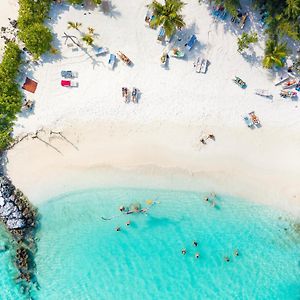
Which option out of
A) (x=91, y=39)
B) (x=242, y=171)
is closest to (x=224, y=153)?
(x=242, y=171)

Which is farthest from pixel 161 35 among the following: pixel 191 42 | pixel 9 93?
pixel 9 93

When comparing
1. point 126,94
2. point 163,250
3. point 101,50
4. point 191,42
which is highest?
point 191,42

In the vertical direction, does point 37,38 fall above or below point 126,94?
above

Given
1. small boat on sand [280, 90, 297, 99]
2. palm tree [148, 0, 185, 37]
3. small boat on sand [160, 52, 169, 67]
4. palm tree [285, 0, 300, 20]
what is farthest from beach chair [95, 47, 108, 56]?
small boat on sand [280, 90, 297, 99]

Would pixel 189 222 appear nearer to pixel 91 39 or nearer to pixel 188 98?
pixel 188 98

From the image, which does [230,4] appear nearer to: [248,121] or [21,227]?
[248,121]

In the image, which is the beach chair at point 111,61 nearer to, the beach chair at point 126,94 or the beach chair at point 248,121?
the beach chair at point 126,94

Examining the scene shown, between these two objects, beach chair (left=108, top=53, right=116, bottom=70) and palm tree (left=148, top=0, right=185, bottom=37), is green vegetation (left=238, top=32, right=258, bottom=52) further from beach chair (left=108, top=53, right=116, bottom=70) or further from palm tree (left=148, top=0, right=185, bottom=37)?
beach chair (left=108, top=53, right=116, bottom=70)
